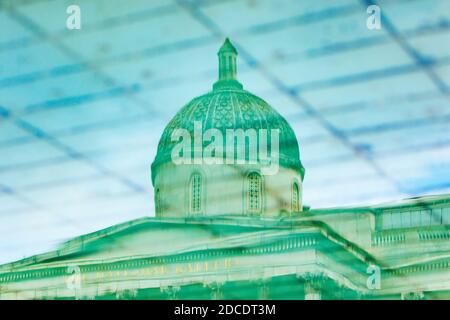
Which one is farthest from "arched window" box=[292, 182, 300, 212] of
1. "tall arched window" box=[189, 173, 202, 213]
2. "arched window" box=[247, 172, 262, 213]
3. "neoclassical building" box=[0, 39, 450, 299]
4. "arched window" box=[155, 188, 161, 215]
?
"arched window" box=[155, 188, 161, 215]

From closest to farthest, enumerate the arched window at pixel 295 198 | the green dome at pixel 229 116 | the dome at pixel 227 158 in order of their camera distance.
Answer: the green dome at pixel 229 116
the dome at pixel 227 158
the arched window at pixel 295 198

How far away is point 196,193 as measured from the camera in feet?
55.3

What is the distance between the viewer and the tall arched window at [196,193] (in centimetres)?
1636

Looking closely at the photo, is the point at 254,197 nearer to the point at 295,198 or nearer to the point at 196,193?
the point at 295,198

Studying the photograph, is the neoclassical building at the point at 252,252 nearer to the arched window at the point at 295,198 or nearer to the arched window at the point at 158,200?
the arched window at the point at 295,198

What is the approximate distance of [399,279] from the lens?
10852mm

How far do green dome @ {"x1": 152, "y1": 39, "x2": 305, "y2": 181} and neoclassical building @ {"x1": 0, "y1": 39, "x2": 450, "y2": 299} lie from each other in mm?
62

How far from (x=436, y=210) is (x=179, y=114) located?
8.58 feet

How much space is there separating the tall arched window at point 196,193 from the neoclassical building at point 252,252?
2.22m

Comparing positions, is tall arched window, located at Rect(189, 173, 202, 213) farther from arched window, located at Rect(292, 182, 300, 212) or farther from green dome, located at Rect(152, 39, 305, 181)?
arched window, located at Rect(292, 182, 300, 212)

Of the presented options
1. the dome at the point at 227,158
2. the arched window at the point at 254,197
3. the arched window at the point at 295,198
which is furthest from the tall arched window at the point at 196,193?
the arched window at the point at 295,198
